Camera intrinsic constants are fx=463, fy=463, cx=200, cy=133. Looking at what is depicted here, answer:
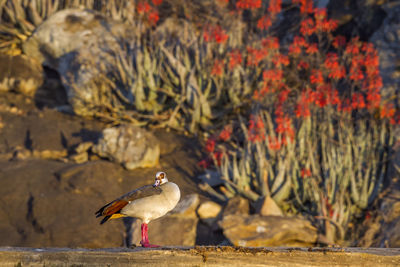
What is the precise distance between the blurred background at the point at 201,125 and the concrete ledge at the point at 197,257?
195cm

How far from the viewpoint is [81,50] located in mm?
11734

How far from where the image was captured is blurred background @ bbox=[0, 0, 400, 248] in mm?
6801

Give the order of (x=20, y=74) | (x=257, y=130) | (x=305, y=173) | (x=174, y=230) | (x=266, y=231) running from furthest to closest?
(x=20, y=74) < (x=257, y=130) < (x=305, y=173) < (x=174, y=230) < (x=266, y=231)

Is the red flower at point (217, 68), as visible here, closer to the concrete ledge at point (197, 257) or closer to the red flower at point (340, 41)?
the red flower at point (340, 41)

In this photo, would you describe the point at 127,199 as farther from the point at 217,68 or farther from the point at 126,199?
the point at 217,68

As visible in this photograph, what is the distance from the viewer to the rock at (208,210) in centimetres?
704

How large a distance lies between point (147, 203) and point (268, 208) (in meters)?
4.35

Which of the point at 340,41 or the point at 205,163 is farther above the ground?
the point at 340,41

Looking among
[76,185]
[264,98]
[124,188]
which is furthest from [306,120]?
[76,185]

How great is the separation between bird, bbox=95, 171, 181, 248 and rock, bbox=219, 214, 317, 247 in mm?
3380

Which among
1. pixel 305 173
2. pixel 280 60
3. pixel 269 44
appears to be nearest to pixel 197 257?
pixel 305 173

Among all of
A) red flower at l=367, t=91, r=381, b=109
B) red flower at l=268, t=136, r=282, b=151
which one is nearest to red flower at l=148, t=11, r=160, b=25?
red flower at l=268, t=136, r=282, b=151

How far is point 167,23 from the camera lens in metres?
12.6

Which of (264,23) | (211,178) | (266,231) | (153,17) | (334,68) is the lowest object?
(266,231)
